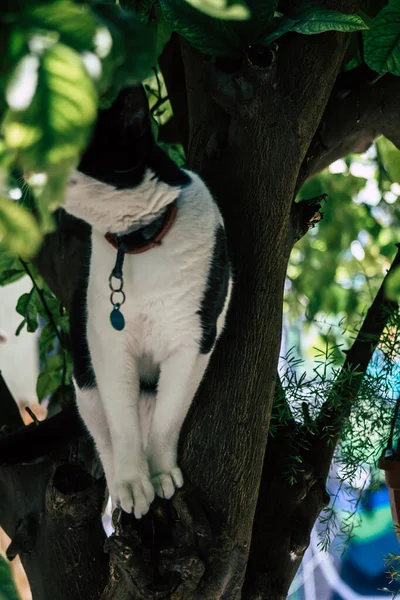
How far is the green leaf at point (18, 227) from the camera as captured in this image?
0.83ft

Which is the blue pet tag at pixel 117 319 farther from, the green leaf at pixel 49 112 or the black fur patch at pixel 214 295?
the green leaf at pixel 49 112

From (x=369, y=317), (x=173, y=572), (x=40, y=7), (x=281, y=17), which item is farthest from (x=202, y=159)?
(x=40, y=7)

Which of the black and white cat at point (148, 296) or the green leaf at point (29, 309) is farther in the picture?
the green leaf at point (29, 309)

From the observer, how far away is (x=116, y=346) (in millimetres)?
818

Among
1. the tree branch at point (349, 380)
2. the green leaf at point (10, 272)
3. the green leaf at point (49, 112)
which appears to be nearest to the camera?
the green leaf at point (49, 112)

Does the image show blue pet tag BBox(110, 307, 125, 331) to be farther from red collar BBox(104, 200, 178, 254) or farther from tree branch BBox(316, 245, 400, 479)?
tree branch BBox(316, 245, 400, 479)

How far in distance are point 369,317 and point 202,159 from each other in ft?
1.23

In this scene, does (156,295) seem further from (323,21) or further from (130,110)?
(323,21)

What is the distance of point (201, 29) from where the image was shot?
0.80 meters

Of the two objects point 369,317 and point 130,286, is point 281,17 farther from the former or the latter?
point 369,317

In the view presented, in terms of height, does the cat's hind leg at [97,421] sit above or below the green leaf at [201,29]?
below

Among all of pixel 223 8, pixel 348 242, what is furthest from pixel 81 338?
pixel 348 242

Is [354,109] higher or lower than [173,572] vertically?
higher

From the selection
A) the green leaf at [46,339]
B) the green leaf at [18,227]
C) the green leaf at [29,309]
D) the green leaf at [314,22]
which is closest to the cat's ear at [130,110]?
the green leaf at [314,22]
